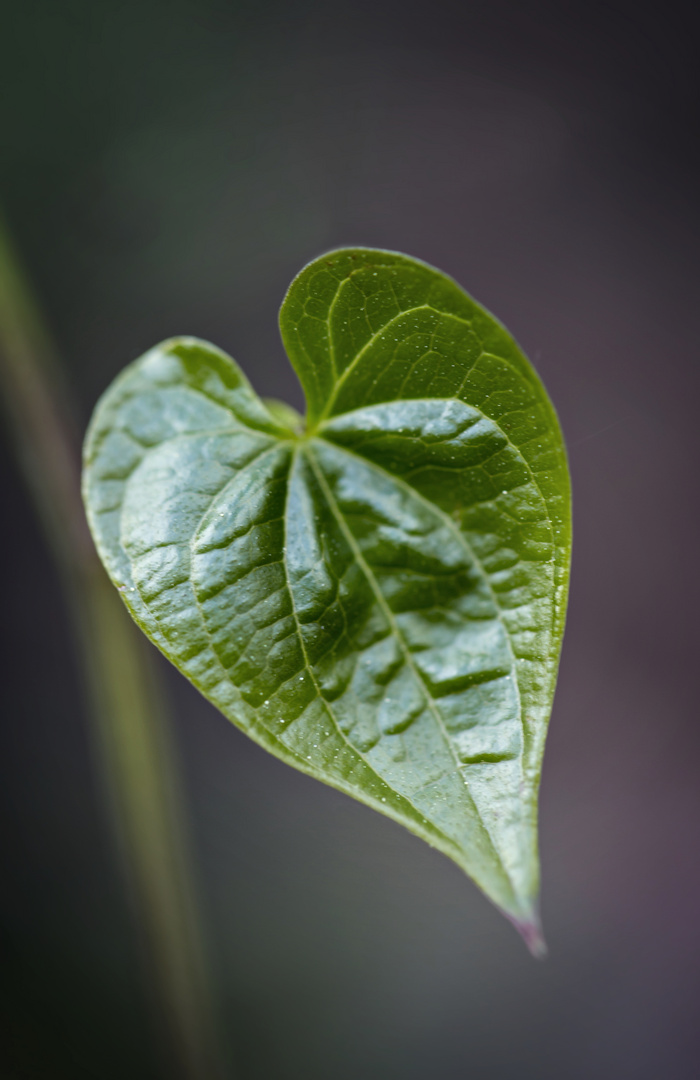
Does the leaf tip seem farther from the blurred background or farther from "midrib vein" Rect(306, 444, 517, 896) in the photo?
the blurred background

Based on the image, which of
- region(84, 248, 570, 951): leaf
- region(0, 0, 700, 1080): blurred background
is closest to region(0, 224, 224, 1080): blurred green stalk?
region(84, 248, 570, 951): leaf

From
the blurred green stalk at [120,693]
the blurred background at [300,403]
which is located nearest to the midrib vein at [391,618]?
the blurred green stalk at [120,693]

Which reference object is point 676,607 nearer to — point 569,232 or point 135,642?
point 569,232

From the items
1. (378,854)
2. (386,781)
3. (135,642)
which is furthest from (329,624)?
(378,854)

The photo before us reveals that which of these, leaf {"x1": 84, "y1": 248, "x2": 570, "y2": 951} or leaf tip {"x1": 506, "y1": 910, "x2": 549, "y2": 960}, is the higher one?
leaf {"x1": 84, "y1": 248, "x2": 570, "y2": 951}

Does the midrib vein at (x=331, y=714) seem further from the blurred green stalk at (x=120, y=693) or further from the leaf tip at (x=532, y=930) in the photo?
the blurred green stalk at (x=120, y=693)

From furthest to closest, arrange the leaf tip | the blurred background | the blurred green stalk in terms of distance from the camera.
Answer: the blurred background, the blurred green stalk, the leaf tip

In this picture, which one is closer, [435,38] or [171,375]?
[171,375]
